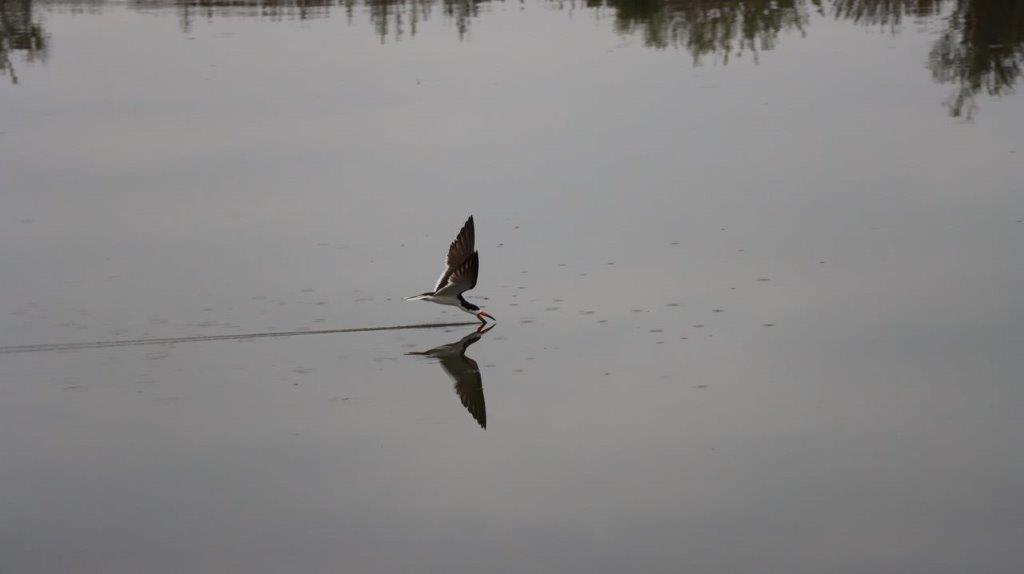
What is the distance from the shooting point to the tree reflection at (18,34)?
18500mm

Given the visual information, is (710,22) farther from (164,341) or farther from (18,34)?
(164,341)

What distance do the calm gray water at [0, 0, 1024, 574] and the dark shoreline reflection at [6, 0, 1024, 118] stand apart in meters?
0.09

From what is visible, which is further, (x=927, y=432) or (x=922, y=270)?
(x=922, y=270)

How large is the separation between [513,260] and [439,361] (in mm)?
1713

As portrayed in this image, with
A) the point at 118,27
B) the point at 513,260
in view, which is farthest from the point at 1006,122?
the point at 118,27

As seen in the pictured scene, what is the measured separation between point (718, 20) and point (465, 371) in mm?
10483

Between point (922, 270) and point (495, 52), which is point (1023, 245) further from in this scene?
point (495, 52)

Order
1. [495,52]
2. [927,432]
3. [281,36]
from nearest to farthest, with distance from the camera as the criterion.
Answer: [927,432]
[495,52]
[281,36]

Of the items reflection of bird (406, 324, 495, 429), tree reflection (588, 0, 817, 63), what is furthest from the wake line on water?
tree reflection (588, 0, 817, 63)

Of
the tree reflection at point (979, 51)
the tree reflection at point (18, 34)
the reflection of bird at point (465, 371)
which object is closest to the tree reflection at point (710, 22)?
the tree reflection at point (979, 51)

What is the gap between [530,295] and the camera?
420 inches

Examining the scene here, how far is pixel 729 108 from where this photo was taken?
1533 centimetres

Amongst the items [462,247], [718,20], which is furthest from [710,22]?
[462,247]

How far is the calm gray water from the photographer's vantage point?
289 inches
